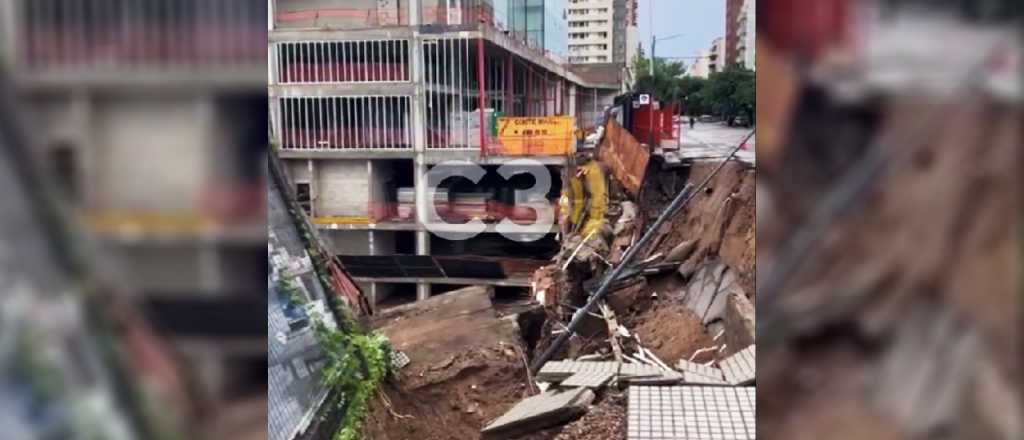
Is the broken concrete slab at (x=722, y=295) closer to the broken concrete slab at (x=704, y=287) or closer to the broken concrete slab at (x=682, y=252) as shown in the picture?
the broken concrete slab at (x=704, y=287)

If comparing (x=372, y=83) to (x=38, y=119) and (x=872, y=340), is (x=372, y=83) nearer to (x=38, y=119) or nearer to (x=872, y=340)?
(x=38, y=119)

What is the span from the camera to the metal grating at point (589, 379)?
2.79 m

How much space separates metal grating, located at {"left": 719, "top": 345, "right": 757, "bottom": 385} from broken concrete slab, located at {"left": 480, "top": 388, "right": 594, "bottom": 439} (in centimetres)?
49

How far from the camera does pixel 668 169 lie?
3.11 metres

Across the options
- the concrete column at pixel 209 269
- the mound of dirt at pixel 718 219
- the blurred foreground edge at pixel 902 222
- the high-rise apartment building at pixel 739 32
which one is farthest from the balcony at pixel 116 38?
the mound of dirt at pixel 718 219

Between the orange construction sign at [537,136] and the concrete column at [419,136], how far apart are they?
0.33m

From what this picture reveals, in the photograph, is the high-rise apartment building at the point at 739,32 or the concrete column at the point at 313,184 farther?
the concrete column at the point at 313,184

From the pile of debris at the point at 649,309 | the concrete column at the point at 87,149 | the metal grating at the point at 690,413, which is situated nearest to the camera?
the concrete column at the point at 87,149

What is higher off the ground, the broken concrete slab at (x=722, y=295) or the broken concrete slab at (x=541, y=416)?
the broken concrete slab at (x=722, y=295)

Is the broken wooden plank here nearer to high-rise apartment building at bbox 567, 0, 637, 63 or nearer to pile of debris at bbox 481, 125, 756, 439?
pile of debris at bbox 481, 125, 756, 439

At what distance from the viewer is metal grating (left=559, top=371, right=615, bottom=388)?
279 centimetres

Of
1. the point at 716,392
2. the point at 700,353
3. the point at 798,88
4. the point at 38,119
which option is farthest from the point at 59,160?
the point at 700,353

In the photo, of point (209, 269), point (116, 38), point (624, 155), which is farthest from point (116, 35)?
point (624, 155)

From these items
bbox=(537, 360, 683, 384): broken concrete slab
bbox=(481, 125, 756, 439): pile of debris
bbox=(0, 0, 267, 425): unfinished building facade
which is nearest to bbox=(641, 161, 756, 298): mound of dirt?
bbox=(481, 125, 756, 439): pile of debris
